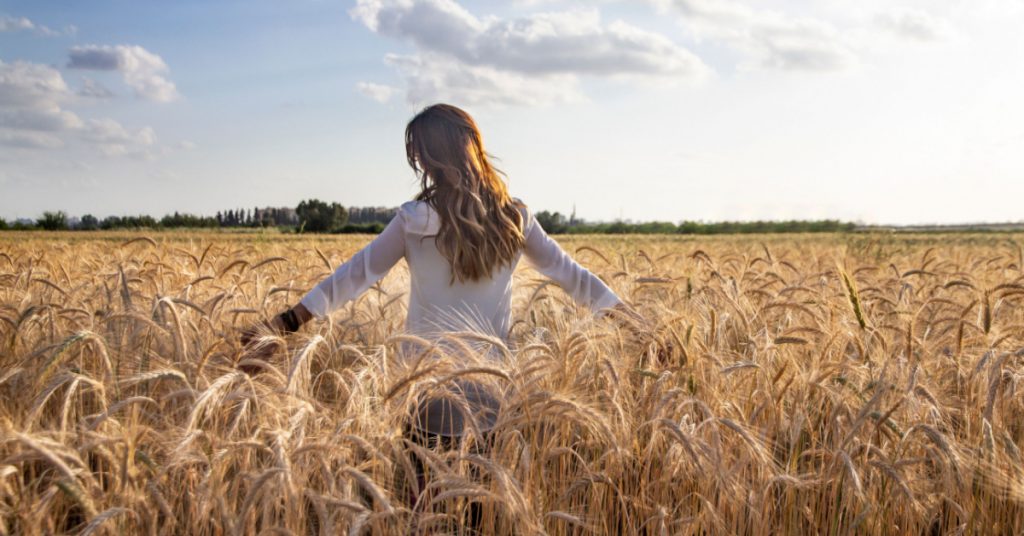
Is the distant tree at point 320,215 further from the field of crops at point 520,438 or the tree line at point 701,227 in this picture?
the field of crops at point 520,438

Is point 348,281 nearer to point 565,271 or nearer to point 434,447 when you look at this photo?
point 434,447

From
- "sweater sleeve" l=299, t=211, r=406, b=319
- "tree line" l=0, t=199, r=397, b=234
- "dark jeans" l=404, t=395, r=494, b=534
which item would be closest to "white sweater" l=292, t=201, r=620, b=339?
"sweater sleeve" l=299, t=211, r=406, b=319

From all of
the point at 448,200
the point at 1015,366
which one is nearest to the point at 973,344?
the point at 1015,366

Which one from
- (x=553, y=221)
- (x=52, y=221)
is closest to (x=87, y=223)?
(x=52, y=221)

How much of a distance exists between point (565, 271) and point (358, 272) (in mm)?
970

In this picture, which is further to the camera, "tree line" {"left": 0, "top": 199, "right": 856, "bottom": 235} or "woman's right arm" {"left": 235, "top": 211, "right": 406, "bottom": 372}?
"tree line" {"left": 0, "top": 199, "right": 856, "bottom": 235}

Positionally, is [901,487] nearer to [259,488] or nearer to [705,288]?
[259,488]

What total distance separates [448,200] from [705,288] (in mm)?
2212

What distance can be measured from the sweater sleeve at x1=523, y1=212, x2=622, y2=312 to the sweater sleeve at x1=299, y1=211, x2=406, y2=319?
0.62m

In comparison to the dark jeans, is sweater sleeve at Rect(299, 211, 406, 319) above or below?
above

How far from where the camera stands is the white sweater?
3176 millimetres

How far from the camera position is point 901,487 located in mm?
2193

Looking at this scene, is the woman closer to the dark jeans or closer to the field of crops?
the dark jeans

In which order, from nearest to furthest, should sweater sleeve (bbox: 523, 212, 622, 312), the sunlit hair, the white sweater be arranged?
the sunlit hair → the white sweater → sweater sleeve (bbox: 523, 212, 622, 312)
